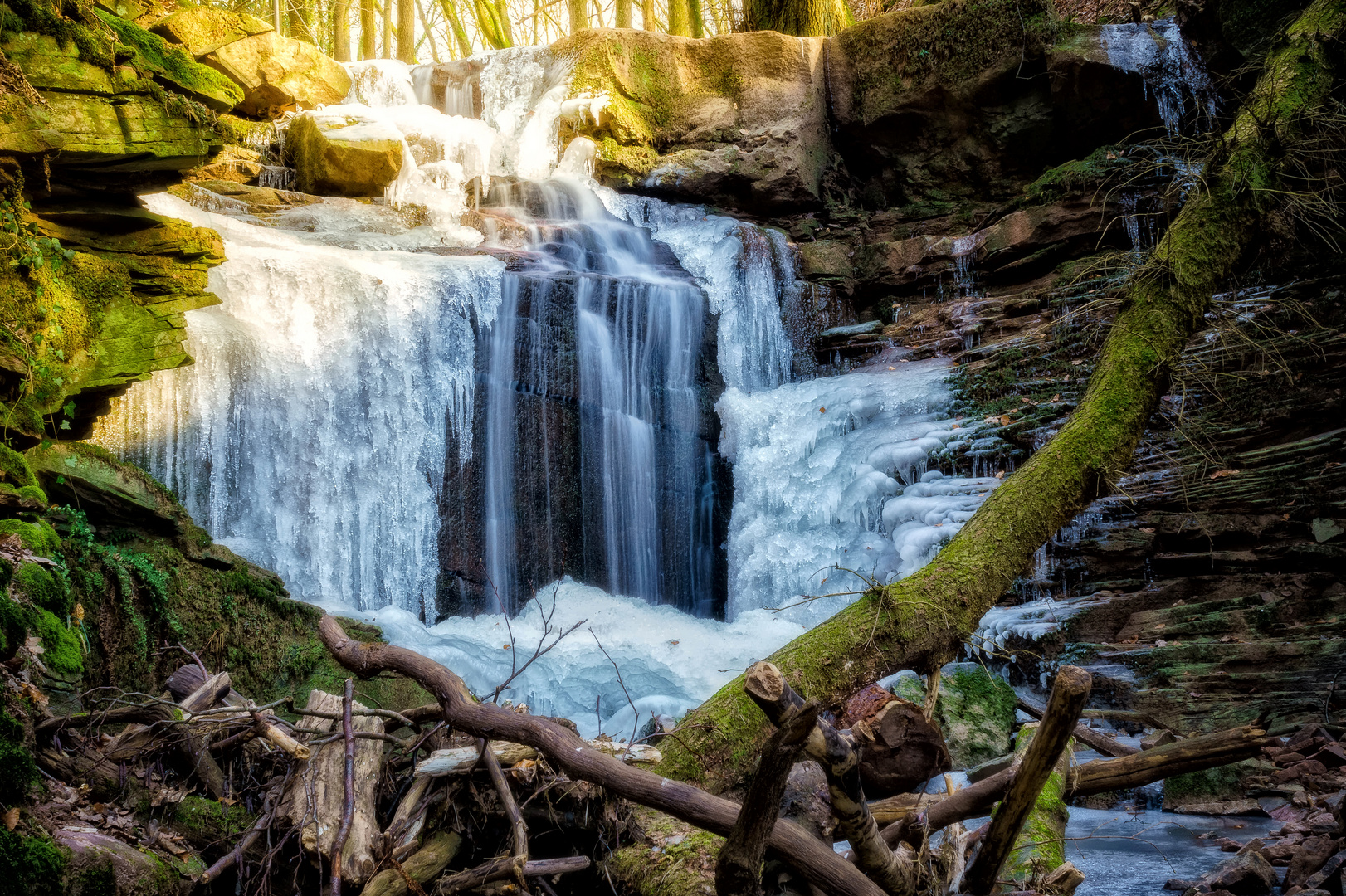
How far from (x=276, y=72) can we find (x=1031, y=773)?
13.5 metres

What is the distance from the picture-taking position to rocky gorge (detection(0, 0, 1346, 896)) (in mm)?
2852

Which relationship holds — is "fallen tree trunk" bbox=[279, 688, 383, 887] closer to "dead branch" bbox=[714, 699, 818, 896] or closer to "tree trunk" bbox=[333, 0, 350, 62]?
"dead branch" bbox=[714, 699, 818, 896]

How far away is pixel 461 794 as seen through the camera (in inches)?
112

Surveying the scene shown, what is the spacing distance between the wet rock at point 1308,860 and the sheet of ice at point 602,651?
318cm

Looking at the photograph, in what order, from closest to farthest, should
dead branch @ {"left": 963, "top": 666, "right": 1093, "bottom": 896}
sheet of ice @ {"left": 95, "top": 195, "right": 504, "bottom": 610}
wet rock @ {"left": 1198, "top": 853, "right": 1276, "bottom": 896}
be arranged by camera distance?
dead branch @ {"left": 963, "top": 666, "right": 1093, "bottom": 896} < wet rock @ {"left": 1198, "top": 853, "right": 1276, "bottom": 896} < sheet of ice @ {"left": 95, "top": 195, "right": 504, "bottom": 610}

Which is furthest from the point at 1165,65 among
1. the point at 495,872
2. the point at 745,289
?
the point at 495,872

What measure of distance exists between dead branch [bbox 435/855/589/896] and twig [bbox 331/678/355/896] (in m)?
0.34

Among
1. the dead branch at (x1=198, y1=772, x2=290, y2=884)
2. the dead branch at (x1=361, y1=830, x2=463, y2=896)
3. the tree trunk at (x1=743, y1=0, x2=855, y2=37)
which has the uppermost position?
the tree trunk at (x1=743, y1=0, x2=855, y2=37)

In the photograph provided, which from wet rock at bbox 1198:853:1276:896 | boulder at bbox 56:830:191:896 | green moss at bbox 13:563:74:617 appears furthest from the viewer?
green moss at bbox 13:563:74:617

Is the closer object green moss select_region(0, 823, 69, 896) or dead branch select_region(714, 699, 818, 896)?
dead branch select_region(714, 699, 818, 896)

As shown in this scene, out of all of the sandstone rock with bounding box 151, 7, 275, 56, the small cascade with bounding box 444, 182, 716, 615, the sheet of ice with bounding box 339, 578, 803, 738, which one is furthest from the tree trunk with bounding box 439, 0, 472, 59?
the sheet of ice with bounding box 339, 578, 803, 738

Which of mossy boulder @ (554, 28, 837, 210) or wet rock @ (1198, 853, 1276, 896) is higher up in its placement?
mossy boulder @ (554, 28, 837, 210)

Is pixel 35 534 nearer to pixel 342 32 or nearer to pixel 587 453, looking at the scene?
pixel 587 453

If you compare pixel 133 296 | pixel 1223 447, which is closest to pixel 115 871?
pixel 133 296
